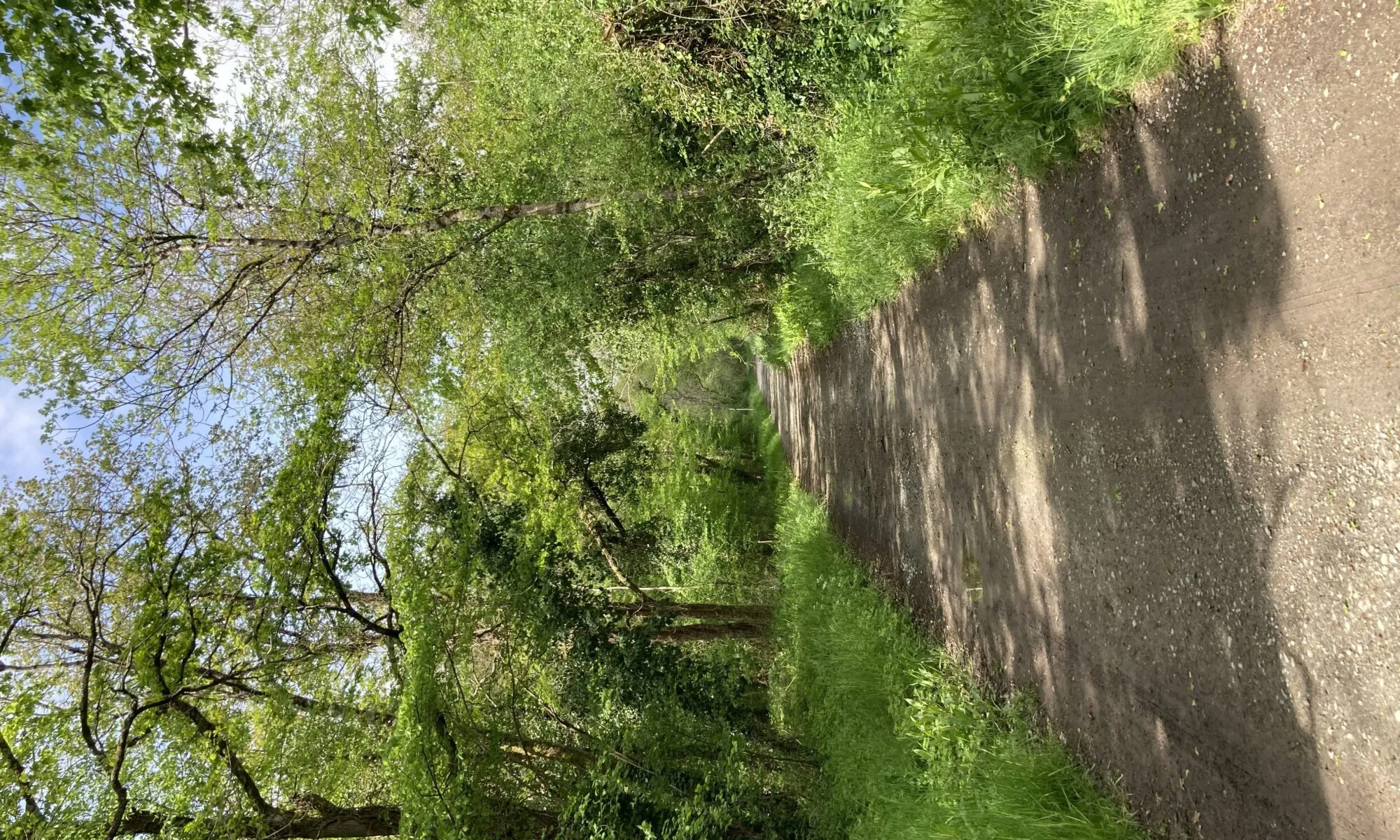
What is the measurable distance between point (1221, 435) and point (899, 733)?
4.97m

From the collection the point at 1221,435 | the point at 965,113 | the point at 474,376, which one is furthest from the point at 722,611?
the point at 1221,435

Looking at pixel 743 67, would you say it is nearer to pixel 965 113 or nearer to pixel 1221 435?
pixel 965 113

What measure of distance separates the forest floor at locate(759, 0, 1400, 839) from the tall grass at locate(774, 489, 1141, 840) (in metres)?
0.41

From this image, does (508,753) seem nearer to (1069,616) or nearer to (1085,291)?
(1069,616)

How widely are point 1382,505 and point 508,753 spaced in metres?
9.63

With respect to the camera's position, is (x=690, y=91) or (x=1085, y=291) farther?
(x=690, y=91)

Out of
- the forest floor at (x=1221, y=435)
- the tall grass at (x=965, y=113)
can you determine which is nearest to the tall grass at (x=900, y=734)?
the forest floor at (x=1221, y=435)

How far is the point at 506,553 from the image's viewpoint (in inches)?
456

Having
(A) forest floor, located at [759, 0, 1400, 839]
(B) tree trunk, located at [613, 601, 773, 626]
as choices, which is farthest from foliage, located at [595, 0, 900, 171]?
(B) tree trunk, located at [613, 601, 773, 626]

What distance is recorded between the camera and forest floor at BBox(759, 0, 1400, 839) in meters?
3.81

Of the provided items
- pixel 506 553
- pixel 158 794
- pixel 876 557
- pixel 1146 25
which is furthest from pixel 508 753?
pixel 1146 25

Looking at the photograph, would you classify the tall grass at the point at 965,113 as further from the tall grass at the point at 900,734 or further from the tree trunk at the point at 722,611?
the tree trunk at the point at 722,611

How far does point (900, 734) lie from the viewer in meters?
8.09

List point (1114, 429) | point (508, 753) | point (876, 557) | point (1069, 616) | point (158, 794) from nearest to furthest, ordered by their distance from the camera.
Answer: point (1114, 429), point (1069, 616), point (158, 794), point (508, 753), point (876, 557)
